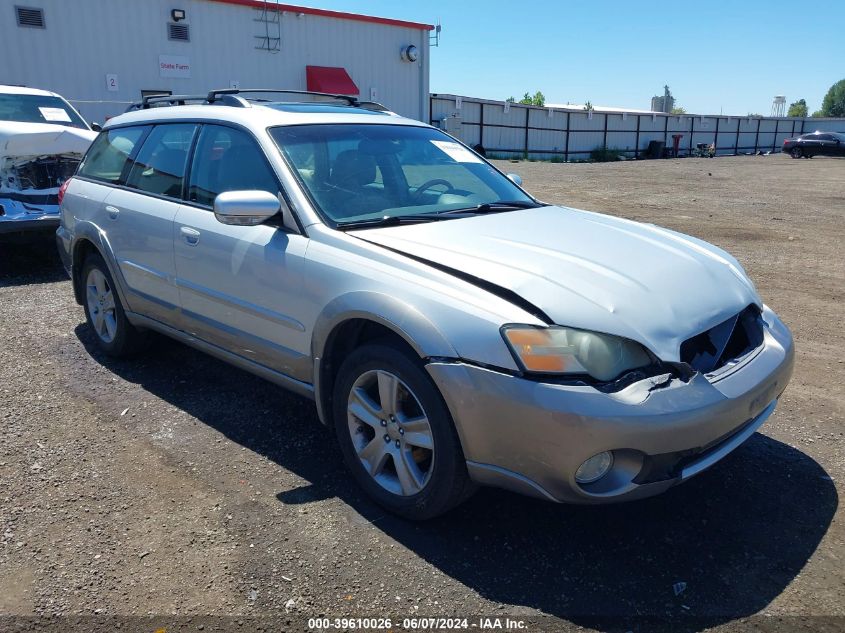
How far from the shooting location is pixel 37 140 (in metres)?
7.36

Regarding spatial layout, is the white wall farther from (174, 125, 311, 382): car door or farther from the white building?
(174, 125, 311, 382): car door

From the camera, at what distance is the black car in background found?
38.7 metres

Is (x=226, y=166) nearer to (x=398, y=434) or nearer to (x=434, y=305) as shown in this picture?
(x=434, y=305)

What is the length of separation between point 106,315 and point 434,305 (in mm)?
3241

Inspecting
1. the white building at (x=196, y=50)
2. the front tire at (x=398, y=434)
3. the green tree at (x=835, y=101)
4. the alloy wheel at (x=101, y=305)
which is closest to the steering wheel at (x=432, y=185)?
the front tire at (x=398, y=434)

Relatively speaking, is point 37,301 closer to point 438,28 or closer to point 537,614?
point 537,614

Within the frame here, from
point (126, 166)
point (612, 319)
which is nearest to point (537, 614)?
point (612, 319)

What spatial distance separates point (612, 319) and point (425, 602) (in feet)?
4.07

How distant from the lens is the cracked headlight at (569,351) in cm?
246

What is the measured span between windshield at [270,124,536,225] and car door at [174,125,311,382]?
9.0 inches

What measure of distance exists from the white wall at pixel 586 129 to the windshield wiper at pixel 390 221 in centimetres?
2525

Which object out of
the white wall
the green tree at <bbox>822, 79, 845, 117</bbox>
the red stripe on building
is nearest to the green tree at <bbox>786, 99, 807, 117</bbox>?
A: the green tree at <bbox>822, 79, 845, 117</bbox>

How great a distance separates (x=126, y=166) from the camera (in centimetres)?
463

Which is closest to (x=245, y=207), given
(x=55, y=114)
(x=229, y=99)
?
(x=229, y=99)
